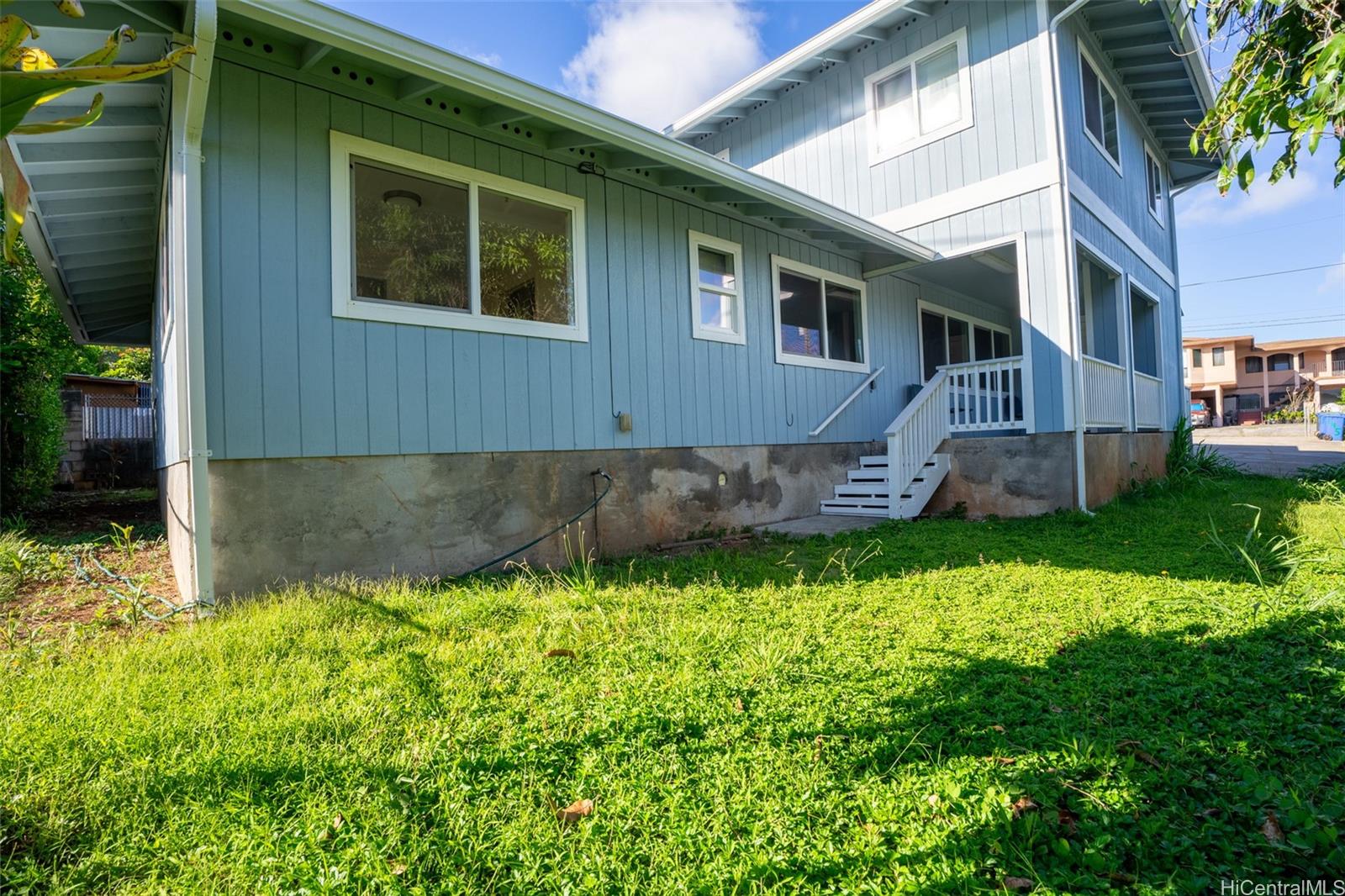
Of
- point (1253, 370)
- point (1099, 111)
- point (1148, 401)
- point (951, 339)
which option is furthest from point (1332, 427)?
point (1253, 370)

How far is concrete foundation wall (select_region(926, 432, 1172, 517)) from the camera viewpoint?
23.9 feet

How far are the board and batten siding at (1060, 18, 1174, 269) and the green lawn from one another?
21.1ft

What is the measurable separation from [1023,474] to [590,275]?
5511mm

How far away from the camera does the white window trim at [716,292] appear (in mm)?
6605

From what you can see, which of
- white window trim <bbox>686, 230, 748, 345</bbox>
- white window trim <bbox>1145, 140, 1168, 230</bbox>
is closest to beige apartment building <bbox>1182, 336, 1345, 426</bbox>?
white window trim <bbox>1145, 140, 1168, 230</bbox>

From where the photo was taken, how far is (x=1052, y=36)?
7.30 m

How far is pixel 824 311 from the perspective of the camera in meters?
8.21

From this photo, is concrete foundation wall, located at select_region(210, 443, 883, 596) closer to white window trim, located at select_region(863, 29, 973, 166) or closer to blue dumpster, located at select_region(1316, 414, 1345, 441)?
white window trim, located at select_region(863, 29, 973, 166)

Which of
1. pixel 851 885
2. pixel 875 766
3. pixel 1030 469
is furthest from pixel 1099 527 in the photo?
pixel 851 885

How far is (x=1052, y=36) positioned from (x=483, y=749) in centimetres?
916

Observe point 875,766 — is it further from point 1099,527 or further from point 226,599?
point 1099,527

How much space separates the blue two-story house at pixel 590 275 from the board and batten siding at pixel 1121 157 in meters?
0.09

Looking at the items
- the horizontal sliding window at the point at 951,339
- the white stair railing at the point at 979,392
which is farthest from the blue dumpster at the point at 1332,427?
the white stair railing at the point at 979,392

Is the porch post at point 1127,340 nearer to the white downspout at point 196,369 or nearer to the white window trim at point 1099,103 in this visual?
the white window trim at point 1099,103
